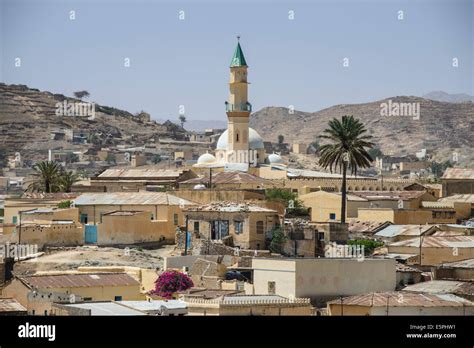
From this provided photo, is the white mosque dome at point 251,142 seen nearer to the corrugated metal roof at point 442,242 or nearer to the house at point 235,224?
the house at point 235,224

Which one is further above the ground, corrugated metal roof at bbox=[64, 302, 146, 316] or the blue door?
the blue door

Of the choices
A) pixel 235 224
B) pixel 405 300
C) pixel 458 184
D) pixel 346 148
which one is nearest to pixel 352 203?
pixel 346 148

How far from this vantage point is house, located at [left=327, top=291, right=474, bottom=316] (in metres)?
41.8

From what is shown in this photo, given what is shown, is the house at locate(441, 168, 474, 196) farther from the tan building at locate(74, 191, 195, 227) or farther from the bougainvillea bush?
the bougainvillea bush

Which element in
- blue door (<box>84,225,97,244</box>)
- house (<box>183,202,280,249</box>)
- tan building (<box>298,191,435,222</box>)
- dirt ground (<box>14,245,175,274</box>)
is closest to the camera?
dirt ground (<box>14,245,175,274</box>)

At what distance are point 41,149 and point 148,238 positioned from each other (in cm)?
13538

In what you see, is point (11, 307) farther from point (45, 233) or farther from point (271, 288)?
point (45, 233)

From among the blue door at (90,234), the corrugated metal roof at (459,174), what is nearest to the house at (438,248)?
the blue door at (90,234)

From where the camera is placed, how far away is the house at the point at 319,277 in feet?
159

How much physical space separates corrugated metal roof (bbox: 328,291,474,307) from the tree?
15.6 meters

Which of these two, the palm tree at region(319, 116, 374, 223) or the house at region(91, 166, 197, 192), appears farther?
the house at region(91, 166, 197, 192)

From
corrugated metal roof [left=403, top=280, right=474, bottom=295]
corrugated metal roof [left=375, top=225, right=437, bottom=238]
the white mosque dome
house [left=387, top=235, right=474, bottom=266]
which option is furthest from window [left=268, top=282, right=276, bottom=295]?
the white mosque dome
